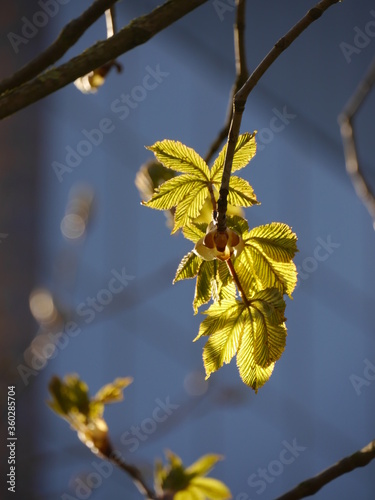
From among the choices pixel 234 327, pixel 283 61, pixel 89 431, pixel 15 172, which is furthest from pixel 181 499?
pixel 283 61

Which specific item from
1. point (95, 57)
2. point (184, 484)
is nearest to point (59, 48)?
point (95, 57)

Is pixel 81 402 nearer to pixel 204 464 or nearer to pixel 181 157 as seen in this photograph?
pixel 204 464

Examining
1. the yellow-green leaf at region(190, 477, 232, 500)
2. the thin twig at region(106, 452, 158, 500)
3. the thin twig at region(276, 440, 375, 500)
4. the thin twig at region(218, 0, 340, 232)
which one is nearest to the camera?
the thin twig at region(218, 0, 340, 232)

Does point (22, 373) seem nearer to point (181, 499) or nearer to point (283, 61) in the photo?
point (181, 499)

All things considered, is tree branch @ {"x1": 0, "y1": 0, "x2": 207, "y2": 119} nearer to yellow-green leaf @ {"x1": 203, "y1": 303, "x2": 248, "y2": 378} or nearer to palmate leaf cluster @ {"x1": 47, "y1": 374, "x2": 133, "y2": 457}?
yellow-green leaf @ {"x1": 203, "y1": 303, "x2": 248, "y2": 378}

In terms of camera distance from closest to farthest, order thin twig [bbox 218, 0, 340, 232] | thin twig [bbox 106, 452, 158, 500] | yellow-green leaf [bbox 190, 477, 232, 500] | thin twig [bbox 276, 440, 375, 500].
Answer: thin twig [bbox 218, 0, 340, 232] < thin twig [bbox 276, 440, 375, 500] < thin twig [bbox 106, 452, 158, 500] < yellow-green leaf [bbox 190, 477, 232, 500]

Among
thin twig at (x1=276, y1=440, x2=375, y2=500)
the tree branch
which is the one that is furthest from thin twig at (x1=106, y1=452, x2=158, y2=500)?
the tree branch
